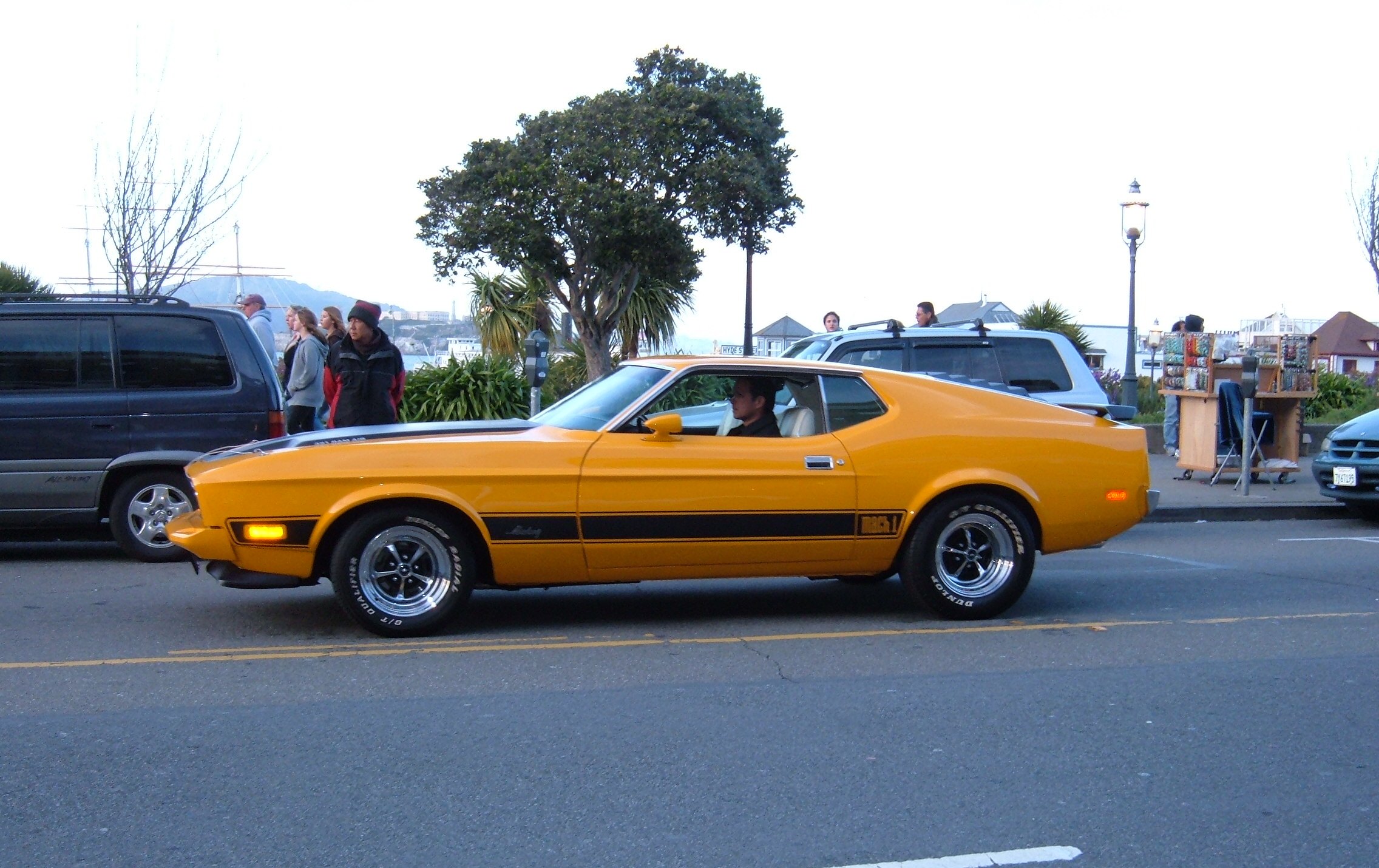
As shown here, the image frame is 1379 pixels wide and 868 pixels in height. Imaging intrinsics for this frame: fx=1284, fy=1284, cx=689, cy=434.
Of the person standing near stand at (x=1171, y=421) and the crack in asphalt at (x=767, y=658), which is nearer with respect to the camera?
the crack in asphalt at (x=767, y=658)

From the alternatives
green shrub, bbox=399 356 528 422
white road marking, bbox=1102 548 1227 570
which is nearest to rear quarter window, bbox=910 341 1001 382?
white road marking, bbox=1102 548 1227 570

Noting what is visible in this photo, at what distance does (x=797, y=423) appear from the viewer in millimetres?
7047

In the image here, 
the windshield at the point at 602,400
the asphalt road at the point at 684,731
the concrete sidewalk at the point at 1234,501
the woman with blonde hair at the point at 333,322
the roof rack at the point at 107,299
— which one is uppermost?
the roof rack at the point at 107,299

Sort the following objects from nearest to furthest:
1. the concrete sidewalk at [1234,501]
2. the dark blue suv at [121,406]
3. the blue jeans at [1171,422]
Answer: the dark blue suv at [121,406] < the concrete sidewalk at [1234,501] < the blue jeans at [1171,422]

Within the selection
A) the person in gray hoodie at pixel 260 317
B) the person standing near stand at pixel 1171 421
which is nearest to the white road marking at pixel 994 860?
the person in gray hoodie at pixel 260 317

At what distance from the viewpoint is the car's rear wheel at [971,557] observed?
7.00 metres

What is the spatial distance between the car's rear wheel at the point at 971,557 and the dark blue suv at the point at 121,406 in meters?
4.95

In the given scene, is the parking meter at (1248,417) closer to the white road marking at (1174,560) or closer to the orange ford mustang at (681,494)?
the white road marking at (1174,560)

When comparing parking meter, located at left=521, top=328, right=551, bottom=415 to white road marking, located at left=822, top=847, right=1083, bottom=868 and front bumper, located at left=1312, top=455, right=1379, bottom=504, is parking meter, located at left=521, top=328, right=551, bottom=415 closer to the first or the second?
front bumper, located at left=1312, top=455, right=1379, bottom=504

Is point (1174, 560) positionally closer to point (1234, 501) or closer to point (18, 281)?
point (1234, 501)

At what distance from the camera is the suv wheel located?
29.8 feet

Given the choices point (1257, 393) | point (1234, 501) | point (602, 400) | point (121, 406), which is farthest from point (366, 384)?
point (1257, 393)

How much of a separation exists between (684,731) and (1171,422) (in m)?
13.3

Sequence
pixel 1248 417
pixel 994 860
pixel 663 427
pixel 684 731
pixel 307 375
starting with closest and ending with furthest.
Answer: pixel 994 860 < pixel 684 731 < pixel 663 427 < pixel 307 375 < pixel 1248 417
